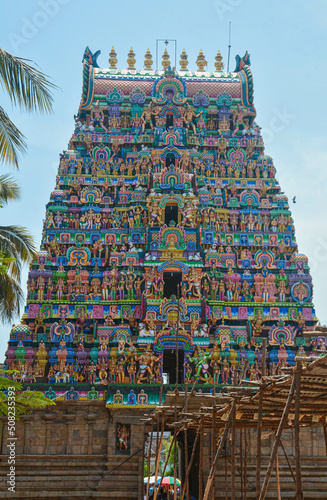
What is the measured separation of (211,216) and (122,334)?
7.41 metres

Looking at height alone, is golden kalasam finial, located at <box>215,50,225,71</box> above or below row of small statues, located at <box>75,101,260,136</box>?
above

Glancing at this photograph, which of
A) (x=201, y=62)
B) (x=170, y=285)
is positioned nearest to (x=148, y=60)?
(x=201, y=62)

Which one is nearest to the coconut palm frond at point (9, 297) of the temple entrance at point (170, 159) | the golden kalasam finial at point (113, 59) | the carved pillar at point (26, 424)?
the carved pillar at point (26, 424)

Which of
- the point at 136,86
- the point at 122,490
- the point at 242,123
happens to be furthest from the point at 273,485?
the point at 136,86

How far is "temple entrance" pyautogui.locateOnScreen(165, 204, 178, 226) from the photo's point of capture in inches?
1163

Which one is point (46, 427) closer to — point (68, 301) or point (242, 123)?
point (68, 301)

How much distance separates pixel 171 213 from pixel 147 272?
3920mm

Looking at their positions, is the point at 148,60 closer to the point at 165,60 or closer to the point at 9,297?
the point at 165,60

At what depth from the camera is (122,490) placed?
72.8 ft

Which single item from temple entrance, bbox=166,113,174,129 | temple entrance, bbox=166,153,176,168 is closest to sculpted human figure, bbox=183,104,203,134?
temple entrance, bbox=166,113,174,129

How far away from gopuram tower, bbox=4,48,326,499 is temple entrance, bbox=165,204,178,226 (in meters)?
0.10

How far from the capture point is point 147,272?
2717 centimetres

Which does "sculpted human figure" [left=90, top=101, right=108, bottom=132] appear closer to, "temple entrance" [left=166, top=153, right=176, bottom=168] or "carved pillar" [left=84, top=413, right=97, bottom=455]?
"temple entrance" [left=166, top=153, right=176, bottom=168]

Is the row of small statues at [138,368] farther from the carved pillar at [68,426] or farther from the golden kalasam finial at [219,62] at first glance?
the golden kalasam finial at [219,62]
